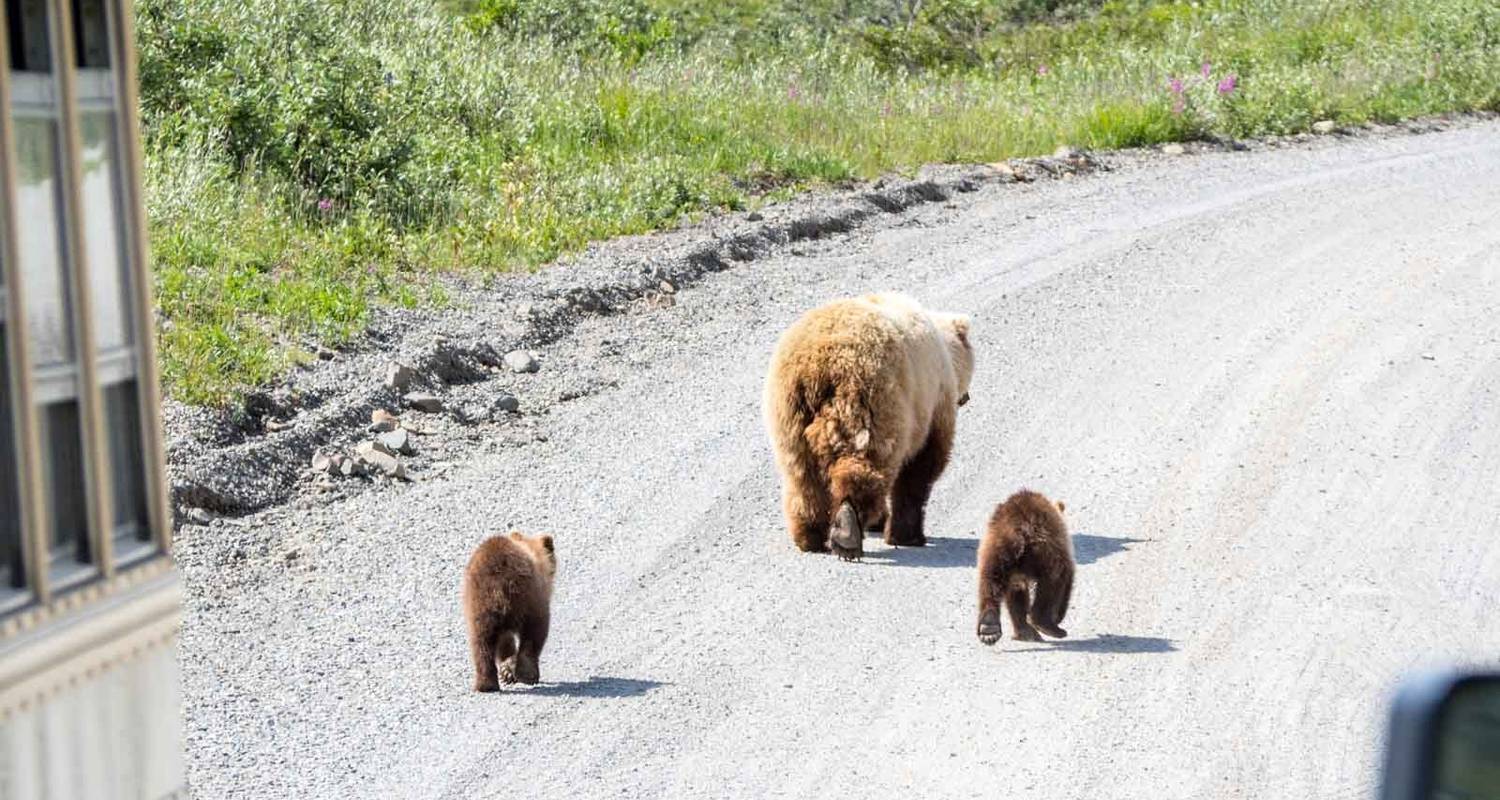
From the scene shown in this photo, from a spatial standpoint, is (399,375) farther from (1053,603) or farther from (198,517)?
(1053,603)

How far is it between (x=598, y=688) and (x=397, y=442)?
3313 mm

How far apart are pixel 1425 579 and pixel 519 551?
4.12 m

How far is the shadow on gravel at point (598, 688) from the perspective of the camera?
266 inches

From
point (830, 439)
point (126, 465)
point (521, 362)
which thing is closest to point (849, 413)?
point (830, 439)

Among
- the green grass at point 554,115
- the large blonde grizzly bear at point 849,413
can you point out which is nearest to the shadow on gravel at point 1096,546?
the large blonde grizzly bear at point 849,413

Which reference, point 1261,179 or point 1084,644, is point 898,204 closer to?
point 1261,179

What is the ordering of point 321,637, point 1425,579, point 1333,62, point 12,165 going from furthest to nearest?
point 1333,62
point 1425,579
point 321,637
point 12,165

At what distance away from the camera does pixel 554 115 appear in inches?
680

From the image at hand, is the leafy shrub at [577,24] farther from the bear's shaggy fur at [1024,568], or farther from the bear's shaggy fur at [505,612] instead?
the bear's shaggy fur at [505,612]

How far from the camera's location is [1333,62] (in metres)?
22.3

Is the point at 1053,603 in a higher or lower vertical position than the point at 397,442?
higher

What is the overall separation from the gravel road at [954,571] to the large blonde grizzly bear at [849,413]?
272 millimetres

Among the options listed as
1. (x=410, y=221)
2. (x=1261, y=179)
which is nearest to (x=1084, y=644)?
(x=410, y=221)

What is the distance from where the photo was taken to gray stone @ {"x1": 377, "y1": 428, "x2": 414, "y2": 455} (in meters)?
9.73
